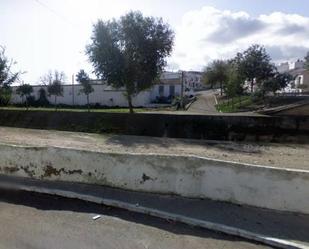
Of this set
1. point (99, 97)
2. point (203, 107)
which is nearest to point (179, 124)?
point (203, 107)

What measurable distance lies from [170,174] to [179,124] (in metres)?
9.79

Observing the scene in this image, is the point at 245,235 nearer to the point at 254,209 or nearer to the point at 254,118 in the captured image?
the point at 254,209

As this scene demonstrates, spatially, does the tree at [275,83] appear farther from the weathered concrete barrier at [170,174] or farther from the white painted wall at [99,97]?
the weathered concrete barrier at [170,174]

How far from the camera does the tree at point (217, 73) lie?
63.3 metres

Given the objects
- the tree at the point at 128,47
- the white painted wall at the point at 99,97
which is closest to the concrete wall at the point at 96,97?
the white painted wall at the point at 99,97

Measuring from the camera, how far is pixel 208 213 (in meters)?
6.08

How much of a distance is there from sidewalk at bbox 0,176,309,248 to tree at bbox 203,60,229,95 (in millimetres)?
56734

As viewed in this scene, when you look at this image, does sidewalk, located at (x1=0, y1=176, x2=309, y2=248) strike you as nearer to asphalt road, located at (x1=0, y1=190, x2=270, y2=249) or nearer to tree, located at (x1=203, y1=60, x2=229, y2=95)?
asphalt road, located at (x1=0, y1=190, x2=270, y2=249)

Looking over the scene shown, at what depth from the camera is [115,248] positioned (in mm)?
4859

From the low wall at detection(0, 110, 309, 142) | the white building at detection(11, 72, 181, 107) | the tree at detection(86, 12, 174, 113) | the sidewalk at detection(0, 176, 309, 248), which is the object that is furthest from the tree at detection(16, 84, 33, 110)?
the sidewalk at detection(0, 176, 309, 248)

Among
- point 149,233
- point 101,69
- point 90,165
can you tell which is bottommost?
point 149,233

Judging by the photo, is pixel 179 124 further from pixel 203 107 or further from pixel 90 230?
pixel 203 107

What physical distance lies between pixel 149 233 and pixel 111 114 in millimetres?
13598

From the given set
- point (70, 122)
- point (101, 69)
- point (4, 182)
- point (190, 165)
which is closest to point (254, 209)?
point (190, 165)
